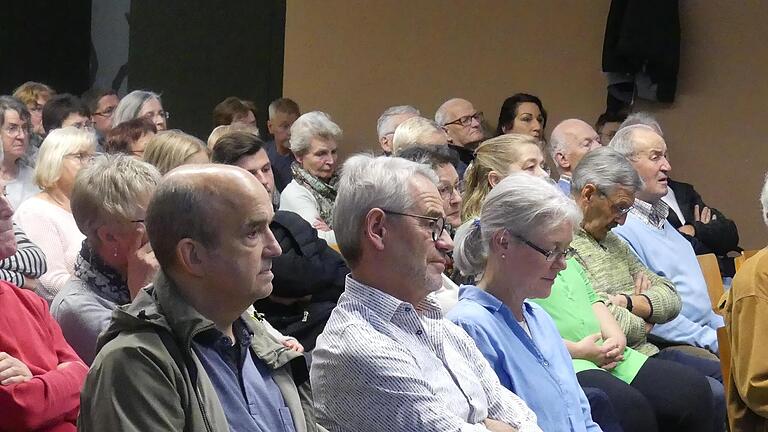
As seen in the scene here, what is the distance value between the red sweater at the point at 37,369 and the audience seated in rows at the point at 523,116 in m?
4.51

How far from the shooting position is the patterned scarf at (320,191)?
5379mm

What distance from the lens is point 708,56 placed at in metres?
7.13

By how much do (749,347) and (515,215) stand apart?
28.4 inches

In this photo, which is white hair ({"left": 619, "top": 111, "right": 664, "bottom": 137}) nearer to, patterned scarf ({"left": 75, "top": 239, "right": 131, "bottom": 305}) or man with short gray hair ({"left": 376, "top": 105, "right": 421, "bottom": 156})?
man with short gray hair ({"left": 376, "top": 105, "right": 421, "bottom": 156})

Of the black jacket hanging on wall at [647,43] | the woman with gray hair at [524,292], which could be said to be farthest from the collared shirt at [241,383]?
the black jacket hanging on wall at [647,43]

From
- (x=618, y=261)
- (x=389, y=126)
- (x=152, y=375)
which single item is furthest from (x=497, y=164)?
(x=152, y=375)

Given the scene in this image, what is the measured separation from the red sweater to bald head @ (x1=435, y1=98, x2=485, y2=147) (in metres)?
4.31

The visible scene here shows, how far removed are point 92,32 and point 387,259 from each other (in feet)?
22.0

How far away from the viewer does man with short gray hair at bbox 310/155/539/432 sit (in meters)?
2.49

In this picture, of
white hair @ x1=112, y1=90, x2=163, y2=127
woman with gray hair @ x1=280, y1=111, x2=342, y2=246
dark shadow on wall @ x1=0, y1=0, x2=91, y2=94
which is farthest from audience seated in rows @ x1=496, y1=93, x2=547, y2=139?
dark shadow on wall @ x1=0, y1=0, x2=91, y2=94

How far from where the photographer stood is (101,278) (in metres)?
2.90

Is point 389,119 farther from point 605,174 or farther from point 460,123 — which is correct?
point 605,174

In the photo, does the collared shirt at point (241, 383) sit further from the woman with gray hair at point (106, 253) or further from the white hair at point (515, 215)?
the white hair at point (515, 215)

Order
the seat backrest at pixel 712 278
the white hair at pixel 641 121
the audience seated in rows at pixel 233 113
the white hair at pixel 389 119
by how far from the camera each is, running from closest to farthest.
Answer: the seat backrest at pixel 712 278
the white hair at pixel 641 121
the white hair at pixel 389 119
the audience seated in rows at pixel 233 113
